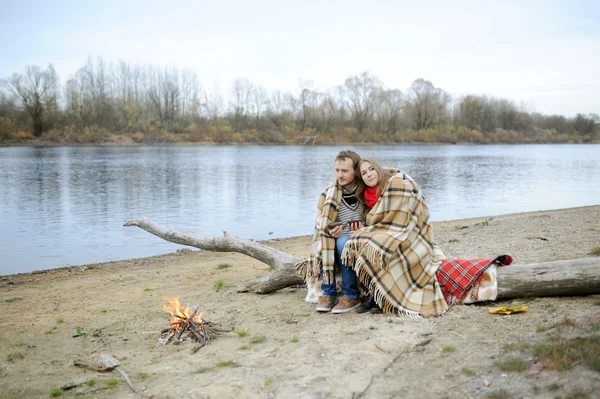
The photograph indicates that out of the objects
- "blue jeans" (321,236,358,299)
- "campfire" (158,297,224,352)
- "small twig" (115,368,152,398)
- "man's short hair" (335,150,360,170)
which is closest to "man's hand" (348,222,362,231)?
"blue jeans" (321,236,358,299)

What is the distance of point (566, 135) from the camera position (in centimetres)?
10288

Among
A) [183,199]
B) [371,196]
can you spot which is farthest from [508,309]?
[183,199]

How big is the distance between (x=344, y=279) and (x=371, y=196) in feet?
3.02

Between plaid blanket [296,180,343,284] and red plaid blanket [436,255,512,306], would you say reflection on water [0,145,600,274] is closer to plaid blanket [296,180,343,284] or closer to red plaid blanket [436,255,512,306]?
plaid blanket [296,180,343,284]

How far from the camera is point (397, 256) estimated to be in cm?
554

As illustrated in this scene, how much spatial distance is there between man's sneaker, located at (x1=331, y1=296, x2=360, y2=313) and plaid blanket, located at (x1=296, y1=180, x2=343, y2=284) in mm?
239

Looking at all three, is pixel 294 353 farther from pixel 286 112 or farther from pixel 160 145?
pixel 286 112

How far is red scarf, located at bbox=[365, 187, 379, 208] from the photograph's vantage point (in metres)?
5.76

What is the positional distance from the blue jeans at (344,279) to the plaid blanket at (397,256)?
0.16m

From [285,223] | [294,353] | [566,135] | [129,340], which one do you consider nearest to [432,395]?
[294,353]

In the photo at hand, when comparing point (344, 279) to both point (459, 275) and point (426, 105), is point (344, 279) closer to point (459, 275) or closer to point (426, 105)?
point (459, 275)

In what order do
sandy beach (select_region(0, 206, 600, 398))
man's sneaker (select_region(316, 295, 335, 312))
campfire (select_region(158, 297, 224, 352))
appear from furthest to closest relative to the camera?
man's sneaker (select_region(316, 295, 335, 312)) → campfire (select_region(158, 297, 224, 352)) → sandy beach (select_region(0, 206, 600, 398))

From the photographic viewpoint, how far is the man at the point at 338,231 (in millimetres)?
5773

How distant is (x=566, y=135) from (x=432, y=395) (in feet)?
365
